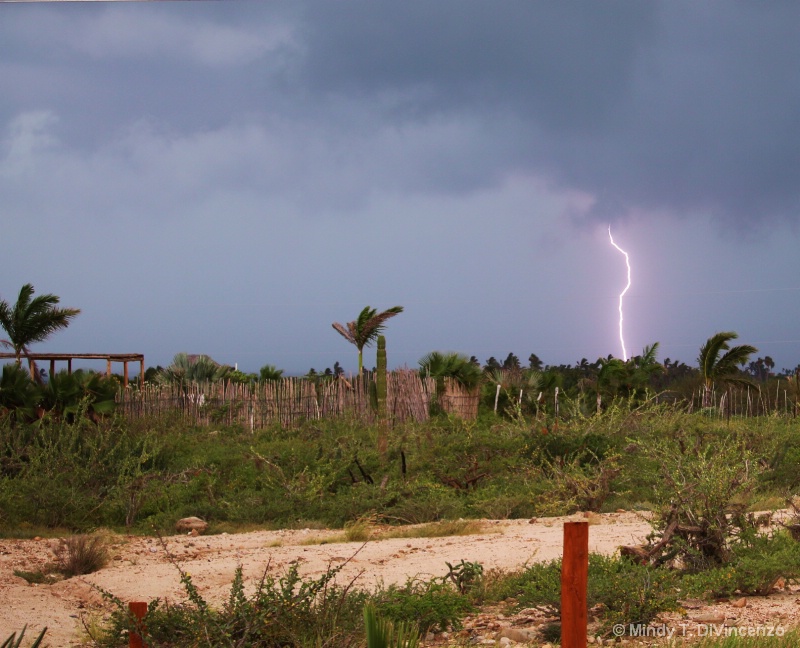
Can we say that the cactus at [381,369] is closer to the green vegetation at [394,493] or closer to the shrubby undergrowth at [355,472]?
the green vegetation at [394,493]

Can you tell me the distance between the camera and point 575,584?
3.74 metres

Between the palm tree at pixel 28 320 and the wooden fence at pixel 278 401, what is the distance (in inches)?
230

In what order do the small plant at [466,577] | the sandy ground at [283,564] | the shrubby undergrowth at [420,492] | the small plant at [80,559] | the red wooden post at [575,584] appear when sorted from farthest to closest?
the small plant at [80,559] → the small plant at [466,577] → the sandy ground at [283,564] → the shrubby undergrowth at [420,492] → the red wooden post at [575,584]

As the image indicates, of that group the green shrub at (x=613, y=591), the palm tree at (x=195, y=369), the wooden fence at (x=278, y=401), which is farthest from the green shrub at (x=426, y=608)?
the palm tree at (x=195, y=369)

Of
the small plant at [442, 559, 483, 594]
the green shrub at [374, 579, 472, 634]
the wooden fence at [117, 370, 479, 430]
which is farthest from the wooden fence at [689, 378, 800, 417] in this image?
the green shrub at [374, 579, 472, 634]

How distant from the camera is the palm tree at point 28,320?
2277 cm

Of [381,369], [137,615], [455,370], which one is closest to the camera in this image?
[137,615]

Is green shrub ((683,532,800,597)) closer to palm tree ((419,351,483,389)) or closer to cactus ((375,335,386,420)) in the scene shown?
cactus ((375,335,386,420))

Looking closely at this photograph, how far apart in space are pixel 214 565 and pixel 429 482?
15.6 ft

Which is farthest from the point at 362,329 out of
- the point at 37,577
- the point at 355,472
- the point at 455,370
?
the point at 37,577

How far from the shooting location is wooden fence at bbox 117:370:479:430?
60.3ft

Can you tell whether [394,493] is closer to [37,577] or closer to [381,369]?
[381,369]

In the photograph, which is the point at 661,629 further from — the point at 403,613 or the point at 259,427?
the point at 259,427

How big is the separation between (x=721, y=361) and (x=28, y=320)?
1838 cm
